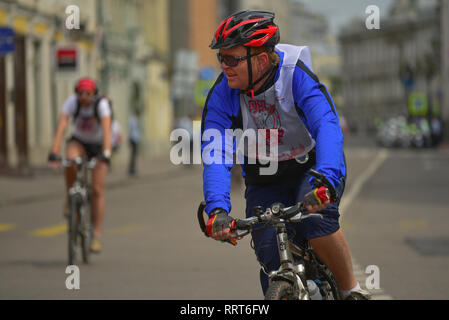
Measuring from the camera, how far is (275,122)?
4.40m

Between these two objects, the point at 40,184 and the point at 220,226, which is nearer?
the point at 220,226

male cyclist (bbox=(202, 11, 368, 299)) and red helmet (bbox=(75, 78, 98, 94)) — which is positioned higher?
red helmet (bbox=(75, 78, 98, 94))

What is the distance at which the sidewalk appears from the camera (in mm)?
19609

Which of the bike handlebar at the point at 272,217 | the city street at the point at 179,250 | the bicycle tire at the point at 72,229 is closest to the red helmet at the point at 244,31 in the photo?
the bike handlebar at the point at 272,217

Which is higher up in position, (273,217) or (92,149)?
(92,149)

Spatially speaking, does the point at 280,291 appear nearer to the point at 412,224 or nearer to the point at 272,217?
the point at 272,217

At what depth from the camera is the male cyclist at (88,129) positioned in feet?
31.6

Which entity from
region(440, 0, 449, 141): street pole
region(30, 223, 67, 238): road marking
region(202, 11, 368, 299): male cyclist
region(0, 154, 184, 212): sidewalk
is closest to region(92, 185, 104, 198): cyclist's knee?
region(30, 223, 67, 238): road marking

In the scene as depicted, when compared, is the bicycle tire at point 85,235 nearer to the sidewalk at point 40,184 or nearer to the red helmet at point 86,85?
the red helmet at point 86,85

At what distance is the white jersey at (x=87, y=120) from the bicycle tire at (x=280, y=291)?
5945mm

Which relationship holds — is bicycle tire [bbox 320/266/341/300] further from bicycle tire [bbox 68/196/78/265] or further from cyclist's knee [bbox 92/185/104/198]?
cyclist's knee [bbox 92/185/104/198]

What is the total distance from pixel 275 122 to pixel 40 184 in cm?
2009

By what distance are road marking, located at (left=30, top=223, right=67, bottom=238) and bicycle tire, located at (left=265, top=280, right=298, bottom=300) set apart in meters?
9.02

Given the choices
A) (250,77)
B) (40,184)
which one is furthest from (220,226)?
(40,184)
